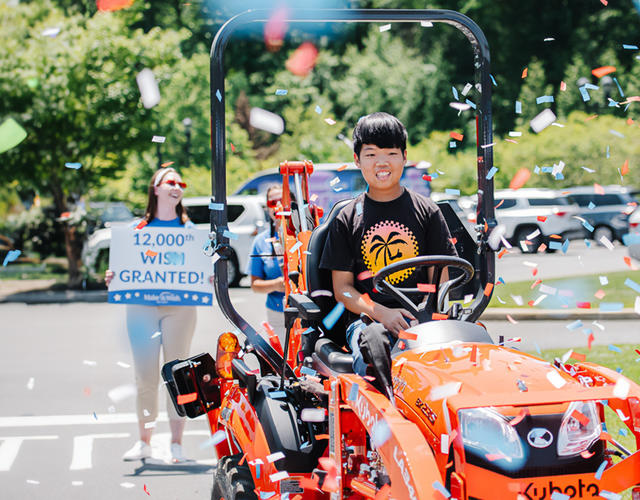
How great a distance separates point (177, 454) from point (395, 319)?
3358 millimetres

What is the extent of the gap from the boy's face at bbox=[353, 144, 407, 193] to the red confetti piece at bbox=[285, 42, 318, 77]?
47.7 meters

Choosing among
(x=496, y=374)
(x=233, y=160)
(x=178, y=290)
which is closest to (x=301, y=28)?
(x=233, y=160)

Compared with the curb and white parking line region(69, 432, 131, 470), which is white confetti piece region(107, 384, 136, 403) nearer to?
white parking line region(69, 432, 131, 470)

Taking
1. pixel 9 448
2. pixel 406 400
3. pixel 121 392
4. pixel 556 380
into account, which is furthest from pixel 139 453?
pixel 556 380

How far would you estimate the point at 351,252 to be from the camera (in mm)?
3984

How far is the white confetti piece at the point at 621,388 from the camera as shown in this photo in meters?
2.93

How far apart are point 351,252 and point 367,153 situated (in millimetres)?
452

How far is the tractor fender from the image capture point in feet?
8.72

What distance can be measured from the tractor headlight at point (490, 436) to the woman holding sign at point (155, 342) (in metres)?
3.85

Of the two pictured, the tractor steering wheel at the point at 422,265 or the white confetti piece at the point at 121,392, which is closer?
the tractor steering wheel at the point at 422,265

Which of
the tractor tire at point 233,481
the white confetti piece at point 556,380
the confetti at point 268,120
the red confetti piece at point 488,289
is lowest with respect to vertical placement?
the tractor tire at point 233,481

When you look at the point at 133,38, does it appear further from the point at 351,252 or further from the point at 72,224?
the point at 351,252

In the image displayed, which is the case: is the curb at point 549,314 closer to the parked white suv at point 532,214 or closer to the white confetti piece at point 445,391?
the white confetti piece at point 445,391

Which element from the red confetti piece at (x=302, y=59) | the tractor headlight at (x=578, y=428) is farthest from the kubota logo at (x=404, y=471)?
the red confetti piece at (x=302, y=59)
